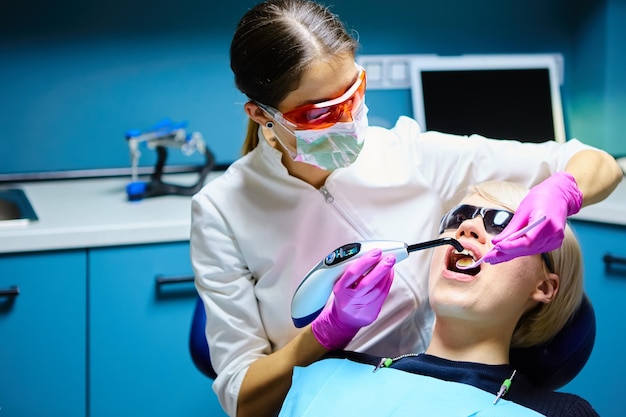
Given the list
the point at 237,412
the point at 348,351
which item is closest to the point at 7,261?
the point at 237,412

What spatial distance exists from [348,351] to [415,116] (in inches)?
54.8

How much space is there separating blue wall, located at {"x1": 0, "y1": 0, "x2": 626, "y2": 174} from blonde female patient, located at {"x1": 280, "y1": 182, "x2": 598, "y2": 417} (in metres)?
1.25

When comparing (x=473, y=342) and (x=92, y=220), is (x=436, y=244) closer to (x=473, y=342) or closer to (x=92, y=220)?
(x=473, y=342)

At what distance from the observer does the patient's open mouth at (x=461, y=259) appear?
154 centimetres

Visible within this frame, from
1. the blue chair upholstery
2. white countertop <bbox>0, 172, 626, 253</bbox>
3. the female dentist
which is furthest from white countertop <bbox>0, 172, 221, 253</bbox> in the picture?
the female dentist

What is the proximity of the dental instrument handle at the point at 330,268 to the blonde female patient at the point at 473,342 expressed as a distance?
0.08 meters

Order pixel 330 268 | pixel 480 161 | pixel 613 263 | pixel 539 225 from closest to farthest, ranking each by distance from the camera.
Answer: pixel 539 225, pixel 330 268, pixel 480 161, pixel 613 263

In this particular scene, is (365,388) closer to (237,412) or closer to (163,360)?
(237,412)

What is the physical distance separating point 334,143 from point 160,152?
1174 mm

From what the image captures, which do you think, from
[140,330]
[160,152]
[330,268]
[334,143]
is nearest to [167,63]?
[160,152]

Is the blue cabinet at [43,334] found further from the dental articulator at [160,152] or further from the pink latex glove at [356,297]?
the pink latex glove at [356,297]

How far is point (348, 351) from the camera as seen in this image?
1.58 meters

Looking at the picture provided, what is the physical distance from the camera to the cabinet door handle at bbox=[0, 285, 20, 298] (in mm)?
2145

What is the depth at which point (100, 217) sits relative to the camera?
2.29 metres
